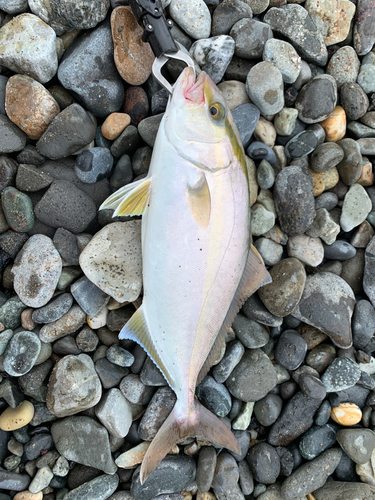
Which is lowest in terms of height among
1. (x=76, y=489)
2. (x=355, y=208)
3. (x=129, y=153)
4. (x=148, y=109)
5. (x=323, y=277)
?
(x=76, y=489)

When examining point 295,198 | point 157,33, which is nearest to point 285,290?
point 295,198

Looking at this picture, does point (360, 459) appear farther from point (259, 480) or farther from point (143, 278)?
point (143, 278)

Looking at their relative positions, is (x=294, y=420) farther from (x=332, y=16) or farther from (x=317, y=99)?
(x=332, y=16)

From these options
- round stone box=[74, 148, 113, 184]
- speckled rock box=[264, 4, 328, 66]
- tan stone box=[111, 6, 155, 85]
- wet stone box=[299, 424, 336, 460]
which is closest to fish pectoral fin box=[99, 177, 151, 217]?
round stone box=[74, 148, 113, 184]

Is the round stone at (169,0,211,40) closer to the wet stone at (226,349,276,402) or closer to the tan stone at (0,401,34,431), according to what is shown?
the wet stone at (226,349,276,402)

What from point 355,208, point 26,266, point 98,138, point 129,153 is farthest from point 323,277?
point 26,266

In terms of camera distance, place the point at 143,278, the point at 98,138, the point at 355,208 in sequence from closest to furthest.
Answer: the point at 143,278 < the point at 98,138 < the point at 355,208
